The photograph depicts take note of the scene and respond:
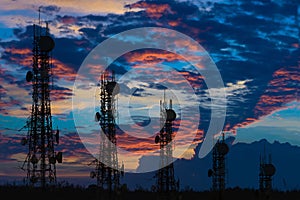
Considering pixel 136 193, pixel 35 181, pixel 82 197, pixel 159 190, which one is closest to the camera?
pixel 82 197

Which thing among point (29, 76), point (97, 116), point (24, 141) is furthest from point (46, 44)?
point (97, 116)

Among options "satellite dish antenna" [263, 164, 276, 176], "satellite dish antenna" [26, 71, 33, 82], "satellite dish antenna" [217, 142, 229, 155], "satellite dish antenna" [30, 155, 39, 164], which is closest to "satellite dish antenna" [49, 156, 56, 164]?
"satellite dish antenna" [30, 155, 39, 164]

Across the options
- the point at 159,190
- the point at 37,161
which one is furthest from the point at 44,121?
the point at 159,190

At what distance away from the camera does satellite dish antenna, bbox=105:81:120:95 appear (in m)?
49.1

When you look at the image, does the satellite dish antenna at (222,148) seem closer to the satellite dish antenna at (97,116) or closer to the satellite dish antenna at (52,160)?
the satellite dish antenna at (97,116)

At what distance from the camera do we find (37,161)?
132ft

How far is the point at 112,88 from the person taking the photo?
49.2 m

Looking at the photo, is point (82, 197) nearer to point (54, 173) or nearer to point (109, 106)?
point (54, 173)

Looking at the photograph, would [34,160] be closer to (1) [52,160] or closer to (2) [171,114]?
(1) [52,160]

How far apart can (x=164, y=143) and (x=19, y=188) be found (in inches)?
662

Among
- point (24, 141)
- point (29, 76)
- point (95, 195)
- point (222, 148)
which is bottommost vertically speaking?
point (95, 195)

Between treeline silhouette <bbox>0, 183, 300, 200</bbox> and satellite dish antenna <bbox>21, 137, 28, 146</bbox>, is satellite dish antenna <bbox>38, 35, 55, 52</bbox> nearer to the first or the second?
satellite dish antenna <bbox>21, 137, 28, 146</bbox>

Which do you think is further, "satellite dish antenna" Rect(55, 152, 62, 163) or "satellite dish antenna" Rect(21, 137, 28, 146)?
"satellite dish antenna" Rect(21, 137, 28, 146)

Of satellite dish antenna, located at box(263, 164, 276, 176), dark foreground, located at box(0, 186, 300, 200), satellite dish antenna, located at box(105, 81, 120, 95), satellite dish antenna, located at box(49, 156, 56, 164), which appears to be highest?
satellite dish antenna, located at box(105, 81, 120, 95)
